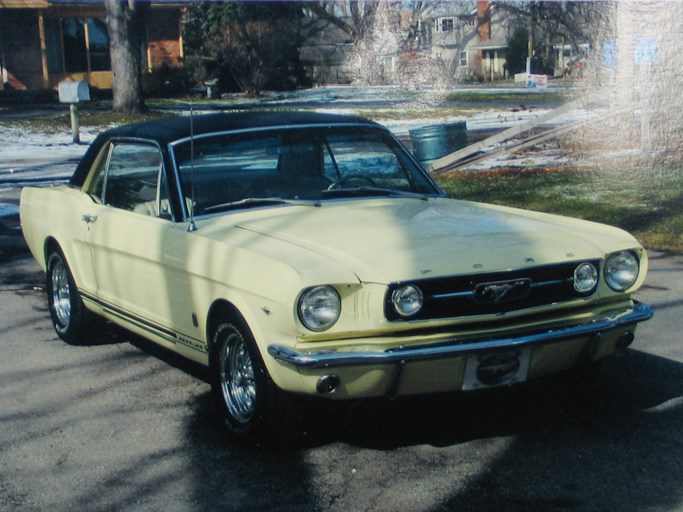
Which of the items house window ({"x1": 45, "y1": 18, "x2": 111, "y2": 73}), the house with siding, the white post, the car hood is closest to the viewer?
the car hood

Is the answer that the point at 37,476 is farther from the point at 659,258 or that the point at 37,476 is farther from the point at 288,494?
the point at 659,258

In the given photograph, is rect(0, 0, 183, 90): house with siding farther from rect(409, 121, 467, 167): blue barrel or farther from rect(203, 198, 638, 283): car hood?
rect(203, 198, 638, 283): car hood

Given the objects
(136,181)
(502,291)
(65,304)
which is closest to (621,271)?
(502,291)

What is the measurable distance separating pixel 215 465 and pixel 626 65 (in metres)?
13.6

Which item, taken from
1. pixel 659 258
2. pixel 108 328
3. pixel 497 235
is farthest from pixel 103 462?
pixel 659 258

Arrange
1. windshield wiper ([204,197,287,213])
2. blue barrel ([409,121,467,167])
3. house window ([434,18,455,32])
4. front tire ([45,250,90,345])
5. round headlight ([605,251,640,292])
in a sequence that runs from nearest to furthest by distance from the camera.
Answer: round headlight ([605,251,640,292])
windshield wiper ([204,197,287,213])
front tire ([45,250,90,345])
blue barrel ([409,121,467,167])
house window ([434,18,455,32])

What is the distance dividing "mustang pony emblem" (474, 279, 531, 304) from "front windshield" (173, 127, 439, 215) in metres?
1.45

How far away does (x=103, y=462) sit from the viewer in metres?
4.64

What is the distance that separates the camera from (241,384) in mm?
4824

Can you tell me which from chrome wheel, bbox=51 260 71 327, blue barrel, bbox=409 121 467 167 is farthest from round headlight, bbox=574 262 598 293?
blue barrel, bbox=409 121 467 167

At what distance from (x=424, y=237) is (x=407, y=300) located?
1.53ft

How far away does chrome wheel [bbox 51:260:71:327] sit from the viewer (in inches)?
Answer: 268

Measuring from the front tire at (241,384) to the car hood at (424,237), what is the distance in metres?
0.46

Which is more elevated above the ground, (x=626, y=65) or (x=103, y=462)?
(x=626, y=65)
